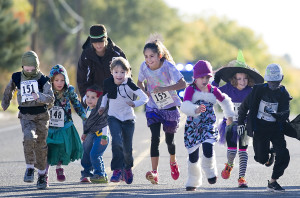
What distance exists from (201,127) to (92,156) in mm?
1711

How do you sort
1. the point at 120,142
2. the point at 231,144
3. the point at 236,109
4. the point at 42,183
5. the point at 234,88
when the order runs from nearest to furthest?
the point at 42,183, the point at 120,142, the point at 231,144, the point at 236,109, the point at 234,88

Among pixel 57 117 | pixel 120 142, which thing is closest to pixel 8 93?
pixel 57 117

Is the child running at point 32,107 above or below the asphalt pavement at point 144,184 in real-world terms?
above

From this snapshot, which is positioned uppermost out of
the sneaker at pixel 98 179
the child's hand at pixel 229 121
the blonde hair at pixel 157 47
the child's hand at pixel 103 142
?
the blonde hair at pixel 157 47

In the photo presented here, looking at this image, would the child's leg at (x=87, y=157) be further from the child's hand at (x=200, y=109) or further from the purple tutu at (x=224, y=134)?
the child's hand at (x=200, y=109)

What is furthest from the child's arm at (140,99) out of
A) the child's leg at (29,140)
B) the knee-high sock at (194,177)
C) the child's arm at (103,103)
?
the child's leg at (29,140)

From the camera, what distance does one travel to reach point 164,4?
82.2 meters

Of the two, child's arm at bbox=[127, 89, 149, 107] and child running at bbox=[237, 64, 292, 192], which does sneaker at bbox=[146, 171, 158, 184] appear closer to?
child's arm at bbox=[127, 89, 149, 107]

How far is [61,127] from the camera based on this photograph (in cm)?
1138

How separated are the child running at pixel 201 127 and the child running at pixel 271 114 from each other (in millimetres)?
440

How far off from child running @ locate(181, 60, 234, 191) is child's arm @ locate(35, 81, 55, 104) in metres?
1.63

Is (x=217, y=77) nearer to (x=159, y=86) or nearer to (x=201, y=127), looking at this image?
(x=159, y=86)

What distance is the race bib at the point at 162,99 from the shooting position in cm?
1136

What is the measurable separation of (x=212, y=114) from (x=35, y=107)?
7.18ft
